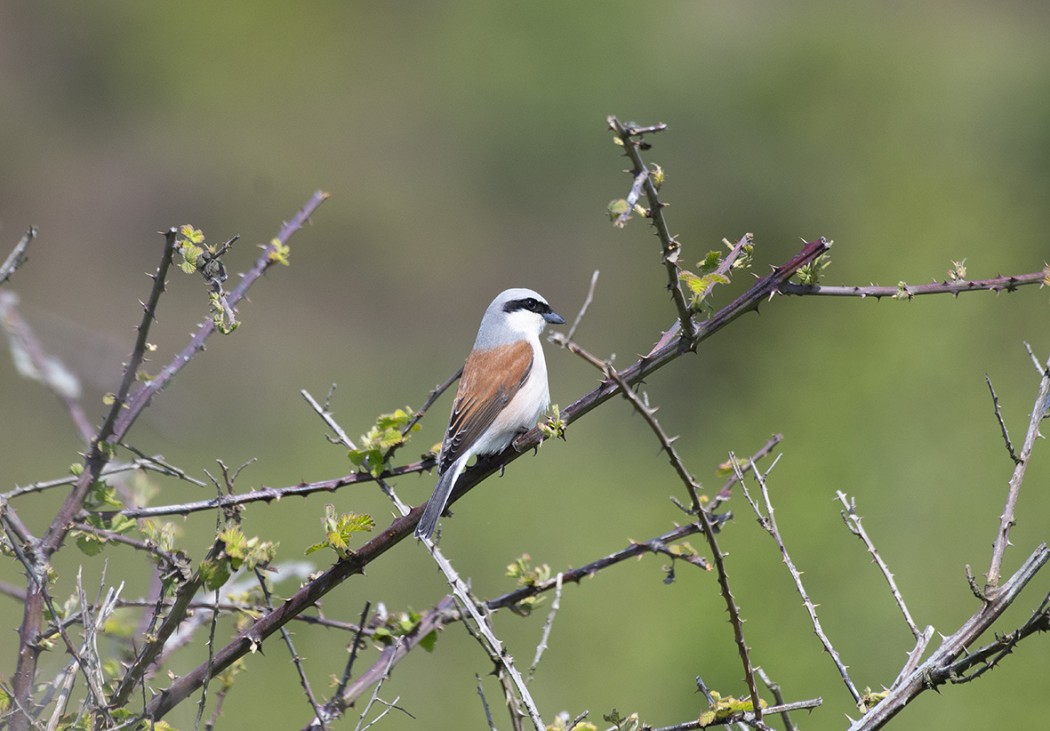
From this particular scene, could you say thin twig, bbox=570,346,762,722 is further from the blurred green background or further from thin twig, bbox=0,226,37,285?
the blurred green background

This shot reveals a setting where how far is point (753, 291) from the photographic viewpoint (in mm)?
2043

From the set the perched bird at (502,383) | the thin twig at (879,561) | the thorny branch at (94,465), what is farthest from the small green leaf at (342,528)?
the perched bird at (502,383)

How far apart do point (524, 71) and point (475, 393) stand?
820cm

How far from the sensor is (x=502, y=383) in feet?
12.7

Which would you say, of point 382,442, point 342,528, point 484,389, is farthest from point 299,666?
point 484,389

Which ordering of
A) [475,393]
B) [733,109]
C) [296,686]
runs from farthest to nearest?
1. [733,109]
2. [296,686]
3. [475,393]

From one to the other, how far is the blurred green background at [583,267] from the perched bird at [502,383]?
128 centimetres

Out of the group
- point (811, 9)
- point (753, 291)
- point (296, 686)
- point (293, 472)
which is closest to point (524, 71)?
point (811, 9)

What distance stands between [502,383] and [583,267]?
7.61 meters

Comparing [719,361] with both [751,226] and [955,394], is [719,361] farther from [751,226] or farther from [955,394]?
[955,394]

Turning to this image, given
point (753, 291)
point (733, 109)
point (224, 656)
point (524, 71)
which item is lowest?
point (224, 656)

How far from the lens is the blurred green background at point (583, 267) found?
646 cm

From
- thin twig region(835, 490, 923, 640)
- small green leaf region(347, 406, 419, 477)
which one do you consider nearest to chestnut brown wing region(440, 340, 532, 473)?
small green leaf region(347, 406, 419, 477)

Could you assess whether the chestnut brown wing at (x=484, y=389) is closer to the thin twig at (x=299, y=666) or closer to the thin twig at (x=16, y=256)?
the thin twig at (x=299, y=666)
